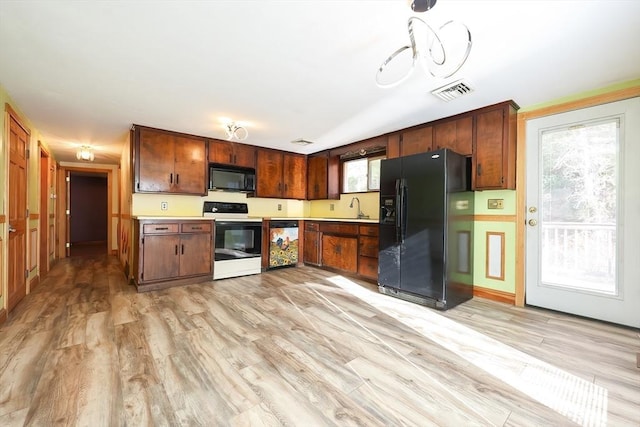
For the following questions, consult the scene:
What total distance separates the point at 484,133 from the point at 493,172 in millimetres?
458

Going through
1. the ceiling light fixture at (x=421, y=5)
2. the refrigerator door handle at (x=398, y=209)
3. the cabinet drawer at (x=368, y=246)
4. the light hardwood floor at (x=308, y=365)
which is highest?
the ceiling light fixture at (x=421, y=5)

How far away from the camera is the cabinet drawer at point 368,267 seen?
382 cm

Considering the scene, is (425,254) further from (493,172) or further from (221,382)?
(221,382)

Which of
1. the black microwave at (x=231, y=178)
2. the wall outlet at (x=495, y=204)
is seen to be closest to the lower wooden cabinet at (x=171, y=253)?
the black microwave at (x=231, y=178)

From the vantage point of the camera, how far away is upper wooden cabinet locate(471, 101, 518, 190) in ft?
9.53

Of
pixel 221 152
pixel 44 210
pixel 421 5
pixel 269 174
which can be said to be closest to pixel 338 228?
pixel 269 174

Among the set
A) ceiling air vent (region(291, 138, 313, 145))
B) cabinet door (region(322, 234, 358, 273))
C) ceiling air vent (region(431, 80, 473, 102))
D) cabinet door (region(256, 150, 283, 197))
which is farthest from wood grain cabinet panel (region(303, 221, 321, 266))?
ceiling air vent (region(431, 80, 473, 102))

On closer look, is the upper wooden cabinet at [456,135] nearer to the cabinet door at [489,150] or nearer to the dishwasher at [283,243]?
the cabinet door at [489,150]

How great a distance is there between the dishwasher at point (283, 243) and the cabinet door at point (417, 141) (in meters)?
2.31

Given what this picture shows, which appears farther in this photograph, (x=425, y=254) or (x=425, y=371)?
(x=425, y=254)

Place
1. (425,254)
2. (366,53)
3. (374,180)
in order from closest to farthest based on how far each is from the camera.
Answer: (366,53), (425,254), (374,180)

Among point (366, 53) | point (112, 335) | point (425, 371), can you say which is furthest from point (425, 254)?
point (112, 335)

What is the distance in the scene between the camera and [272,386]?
1.56 meters

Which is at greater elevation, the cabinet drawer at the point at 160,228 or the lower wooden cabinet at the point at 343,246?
the cabinet drawer at the point at 160,228
